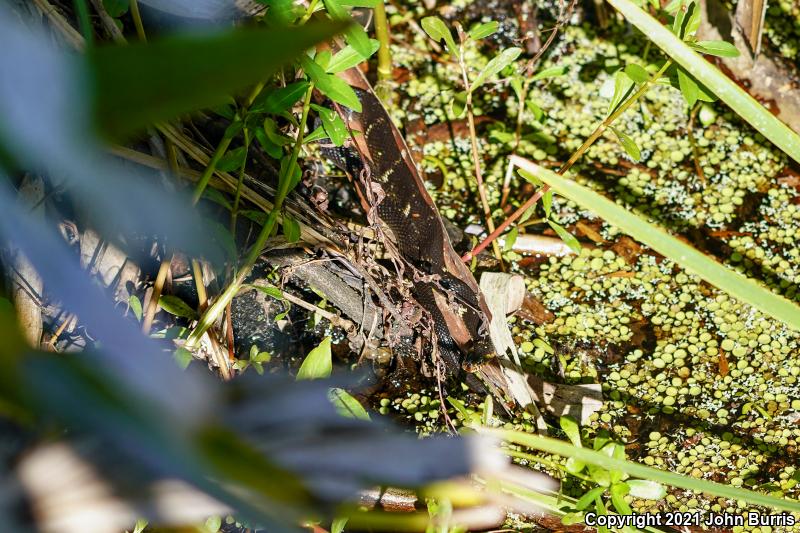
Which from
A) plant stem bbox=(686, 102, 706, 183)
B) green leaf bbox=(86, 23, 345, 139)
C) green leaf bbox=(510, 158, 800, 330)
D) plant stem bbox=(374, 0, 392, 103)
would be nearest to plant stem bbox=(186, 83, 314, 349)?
green leaf bbox=(510, 158, 800, 330)

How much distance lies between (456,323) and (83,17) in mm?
813

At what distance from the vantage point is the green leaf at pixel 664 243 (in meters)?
0.70

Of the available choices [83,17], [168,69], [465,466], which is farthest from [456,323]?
[168,69]

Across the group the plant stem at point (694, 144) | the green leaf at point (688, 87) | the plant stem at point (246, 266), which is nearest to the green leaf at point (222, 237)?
the plant stem at point (246, 266)

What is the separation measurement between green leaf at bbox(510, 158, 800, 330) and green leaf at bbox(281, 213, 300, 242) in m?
0.52

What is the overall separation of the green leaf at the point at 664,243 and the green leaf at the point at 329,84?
43 cm

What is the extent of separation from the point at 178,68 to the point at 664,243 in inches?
23.4

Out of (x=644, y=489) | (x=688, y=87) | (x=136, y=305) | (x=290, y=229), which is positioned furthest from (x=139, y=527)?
(x=688, y=87)

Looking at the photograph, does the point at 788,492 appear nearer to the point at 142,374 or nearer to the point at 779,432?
the point at 779,432

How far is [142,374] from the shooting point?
0.25 meters

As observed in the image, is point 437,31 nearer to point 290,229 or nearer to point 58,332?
point 290,229

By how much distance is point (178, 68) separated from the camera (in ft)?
0.69

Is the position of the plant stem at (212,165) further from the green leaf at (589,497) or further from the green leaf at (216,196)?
the green leaf at (589,497)

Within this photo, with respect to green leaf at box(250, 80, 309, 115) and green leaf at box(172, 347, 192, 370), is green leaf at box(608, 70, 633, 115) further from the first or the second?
green leaf at box(172, 347, 192, 370)
